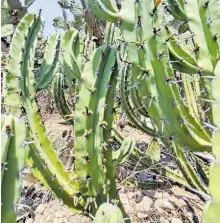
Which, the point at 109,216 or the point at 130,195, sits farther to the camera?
the point at 130,195

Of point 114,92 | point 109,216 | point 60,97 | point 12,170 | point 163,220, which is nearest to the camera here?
point 12,170

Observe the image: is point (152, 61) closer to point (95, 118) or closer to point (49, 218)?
point (95, 118)

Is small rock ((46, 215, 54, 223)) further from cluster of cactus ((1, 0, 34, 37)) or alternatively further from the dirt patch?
cluster of cactus ((1, 0, 34, 37))

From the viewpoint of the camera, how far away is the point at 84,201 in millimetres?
2457

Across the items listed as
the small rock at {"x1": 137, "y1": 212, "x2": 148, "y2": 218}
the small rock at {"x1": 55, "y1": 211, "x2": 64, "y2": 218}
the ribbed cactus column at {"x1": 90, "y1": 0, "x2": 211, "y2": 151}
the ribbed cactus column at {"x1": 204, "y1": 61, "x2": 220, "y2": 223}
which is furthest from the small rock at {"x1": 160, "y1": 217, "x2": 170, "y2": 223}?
the ribbed cactus column at {"x1": 204, "y1": 61, "x2": 220, "y2": 223}

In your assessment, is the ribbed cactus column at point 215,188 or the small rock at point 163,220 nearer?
the ribbed cactus column at point 215,188

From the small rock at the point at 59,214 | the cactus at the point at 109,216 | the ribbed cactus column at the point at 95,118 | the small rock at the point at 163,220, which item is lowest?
the small rock at the point at 163,220

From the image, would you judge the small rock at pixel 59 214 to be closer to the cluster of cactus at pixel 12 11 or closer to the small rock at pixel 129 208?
the small rock at pixel 129 208

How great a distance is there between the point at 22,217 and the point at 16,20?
2.65 meters

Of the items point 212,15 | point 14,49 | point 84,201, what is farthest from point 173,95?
point 14,49

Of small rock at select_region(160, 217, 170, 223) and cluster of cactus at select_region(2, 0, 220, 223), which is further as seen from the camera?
small rock at select_region(160, 217, 170, 223)

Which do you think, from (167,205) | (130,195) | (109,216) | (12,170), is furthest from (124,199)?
(12,170)

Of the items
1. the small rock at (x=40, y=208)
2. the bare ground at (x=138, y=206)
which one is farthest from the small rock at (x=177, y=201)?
the small rock at (x=40, y=208)

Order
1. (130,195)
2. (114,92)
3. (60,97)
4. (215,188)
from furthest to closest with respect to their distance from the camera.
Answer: (60,97) < (130,195) < (114,92) < (215,188)
